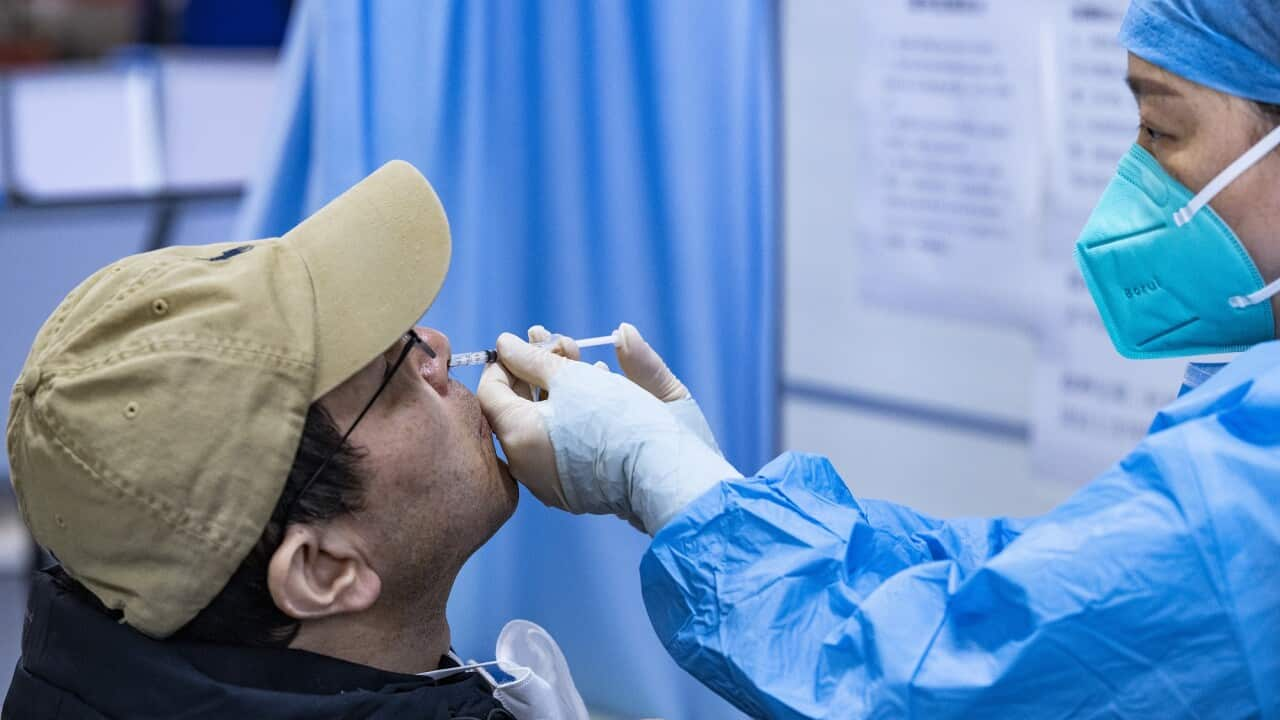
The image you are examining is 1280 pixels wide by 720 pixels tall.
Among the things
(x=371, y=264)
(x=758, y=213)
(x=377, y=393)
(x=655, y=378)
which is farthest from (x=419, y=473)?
(x=758, y=213)

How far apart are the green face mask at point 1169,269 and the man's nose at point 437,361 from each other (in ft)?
2.04

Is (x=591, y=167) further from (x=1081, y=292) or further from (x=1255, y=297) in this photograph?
(x=1255, y=297)

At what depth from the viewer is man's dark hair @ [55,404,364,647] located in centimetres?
108

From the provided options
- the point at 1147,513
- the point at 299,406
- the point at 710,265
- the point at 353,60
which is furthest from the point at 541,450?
the point at 353,60

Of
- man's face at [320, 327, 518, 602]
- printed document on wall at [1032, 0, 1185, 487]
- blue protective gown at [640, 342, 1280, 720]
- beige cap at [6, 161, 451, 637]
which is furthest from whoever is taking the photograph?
printed document on wall at [1032, 0, 1185, 487]

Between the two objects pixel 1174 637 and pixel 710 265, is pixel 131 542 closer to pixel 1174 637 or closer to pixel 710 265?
pixel 1174 637

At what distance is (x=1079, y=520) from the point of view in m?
0.97

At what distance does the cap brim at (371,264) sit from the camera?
111cm

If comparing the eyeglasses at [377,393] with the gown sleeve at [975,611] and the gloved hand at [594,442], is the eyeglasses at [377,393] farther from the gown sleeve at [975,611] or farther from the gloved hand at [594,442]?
the gown sleeve at [975,611]

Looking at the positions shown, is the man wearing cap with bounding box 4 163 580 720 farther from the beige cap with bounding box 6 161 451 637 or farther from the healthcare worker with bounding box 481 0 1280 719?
the healthcare worker with bounding box 481 0 1280 719

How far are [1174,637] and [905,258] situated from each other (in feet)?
4.52

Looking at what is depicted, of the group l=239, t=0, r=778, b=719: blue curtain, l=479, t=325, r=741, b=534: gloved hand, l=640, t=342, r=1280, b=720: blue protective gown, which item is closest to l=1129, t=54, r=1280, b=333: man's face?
l=640, t=342, r=1280, b=720: blue protective gown

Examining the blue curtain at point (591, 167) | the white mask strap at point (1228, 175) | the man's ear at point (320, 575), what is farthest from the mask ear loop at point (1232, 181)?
the blue curtain at point (591, 167)

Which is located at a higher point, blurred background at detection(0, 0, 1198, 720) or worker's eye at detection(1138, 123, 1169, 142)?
worker's eye at detection(1138, 123, 1169, 142)
